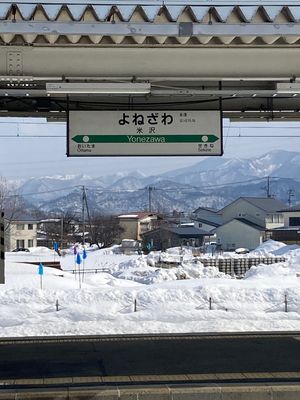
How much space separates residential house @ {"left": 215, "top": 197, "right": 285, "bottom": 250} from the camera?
259 feet

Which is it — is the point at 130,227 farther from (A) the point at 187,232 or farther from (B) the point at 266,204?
(B) the point at 266,204

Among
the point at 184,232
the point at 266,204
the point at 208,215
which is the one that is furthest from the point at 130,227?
the point at 266,204

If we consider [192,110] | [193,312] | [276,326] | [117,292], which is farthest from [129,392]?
[117,292]

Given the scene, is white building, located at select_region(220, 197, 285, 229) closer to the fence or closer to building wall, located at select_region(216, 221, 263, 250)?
building wall, located at select_region(216, 221, 263, 250)

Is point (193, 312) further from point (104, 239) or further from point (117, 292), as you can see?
point (104, 239)

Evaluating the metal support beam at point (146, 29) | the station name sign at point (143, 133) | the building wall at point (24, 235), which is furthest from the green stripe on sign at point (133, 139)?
the building wall at point (24, 235)

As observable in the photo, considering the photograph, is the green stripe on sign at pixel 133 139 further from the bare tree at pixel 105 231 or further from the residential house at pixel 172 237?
the bare tree at pixel 105 231

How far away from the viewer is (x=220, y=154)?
768 cm

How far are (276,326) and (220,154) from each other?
6988 mm

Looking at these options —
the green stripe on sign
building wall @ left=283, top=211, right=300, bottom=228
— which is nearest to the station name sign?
the green stripe on sign

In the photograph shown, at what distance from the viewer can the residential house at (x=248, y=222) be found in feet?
259

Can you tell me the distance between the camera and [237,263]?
45281 mm

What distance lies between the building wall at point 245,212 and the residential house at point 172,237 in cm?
534

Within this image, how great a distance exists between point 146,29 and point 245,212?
82.3 meters
